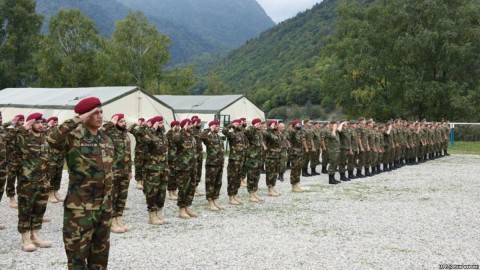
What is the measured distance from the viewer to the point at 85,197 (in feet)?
13.7

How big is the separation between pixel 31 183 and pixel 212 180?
142 inches

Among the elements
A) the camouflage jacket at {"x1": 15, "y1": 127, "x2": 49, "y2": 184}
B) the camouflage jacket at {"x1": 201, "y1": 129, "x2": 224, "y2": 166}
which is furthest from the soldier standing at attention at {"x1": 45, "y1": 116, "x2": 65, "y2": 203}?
the camouflage jacket at {"x1": 201, "y1": 129, "x2": 224, "y2": 166}

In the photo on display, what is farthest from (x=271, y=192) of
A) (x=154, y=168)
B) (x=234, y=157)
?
(x=154, y=168)

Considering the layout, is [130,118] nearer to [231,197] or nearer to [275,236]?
[231,197]

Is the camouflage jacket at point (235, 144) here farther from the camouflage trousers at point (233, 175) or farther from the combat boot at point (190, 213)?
the combat boot at point (190, 213)

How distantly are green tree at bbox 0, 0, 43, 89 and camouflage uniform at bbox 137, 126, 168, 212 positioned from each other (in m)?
38.1

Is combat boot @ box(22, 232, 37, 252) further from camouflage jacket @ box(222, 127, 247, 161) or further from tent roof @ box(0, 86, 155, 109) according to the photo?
tent roof @ box(0, 86, 155, 109)

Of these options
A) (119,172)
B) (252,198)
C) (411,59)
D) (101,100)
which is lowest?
(252,198)

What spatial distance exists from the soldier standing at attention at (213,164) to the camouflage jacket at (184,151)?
645 mm

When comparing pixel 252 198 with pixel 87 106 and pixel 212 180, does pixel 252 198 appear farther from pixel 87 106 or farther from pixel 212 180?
pixel 87 106

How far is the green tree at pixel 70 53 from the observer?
38844 millimetres

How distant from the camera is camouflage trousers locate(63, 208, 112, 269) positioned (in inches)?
161

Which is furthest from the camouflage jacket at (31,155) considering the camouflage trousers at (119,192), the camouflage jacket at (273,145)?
the camouflage jacket at (273,145)

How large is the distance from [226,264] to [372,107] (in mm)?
30443
